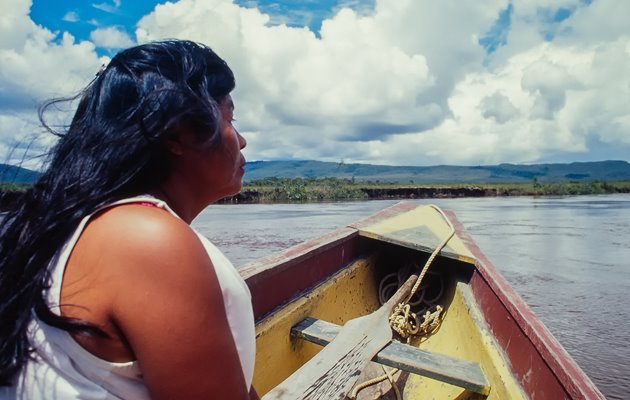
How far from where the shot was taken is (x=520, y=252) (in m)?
12.0

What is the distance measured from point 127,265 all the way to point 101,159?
0.80 ft

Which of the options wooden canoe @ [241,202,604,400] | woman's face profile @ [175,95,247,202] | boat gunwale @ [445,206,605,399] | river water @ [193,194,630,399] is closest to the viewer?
woman's face profile @ [175,95,247,202]

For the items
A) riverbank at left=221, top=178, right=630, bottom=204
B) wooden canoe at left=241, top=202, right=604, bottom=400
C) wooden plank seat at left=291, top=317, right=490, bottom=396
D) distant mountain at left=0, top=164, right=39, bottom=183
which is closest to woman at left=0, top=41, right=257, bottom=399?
distant mountain at left=0, top=164, right=39, bottom=183

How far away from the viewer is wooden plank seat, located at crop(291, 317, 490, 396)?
88.4 inches

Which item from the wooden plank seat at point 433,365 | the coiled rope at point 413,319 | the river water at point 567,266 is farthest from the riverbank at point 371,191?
the wooden plank seat at point 433,365

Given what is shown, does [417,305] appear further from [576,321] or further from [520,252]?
[520,252]

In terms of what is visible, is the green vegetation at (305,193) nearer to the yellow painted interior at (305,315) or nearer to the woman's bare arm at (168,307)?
the yellow painted interior at (305,315)

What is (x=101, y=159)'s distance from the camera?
82cm

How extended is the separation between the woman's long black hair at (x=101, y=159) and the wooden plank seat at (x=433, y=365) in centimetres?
179

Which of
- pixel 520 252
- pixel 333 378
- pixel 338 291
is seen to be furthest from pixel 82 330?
pixel 520 252

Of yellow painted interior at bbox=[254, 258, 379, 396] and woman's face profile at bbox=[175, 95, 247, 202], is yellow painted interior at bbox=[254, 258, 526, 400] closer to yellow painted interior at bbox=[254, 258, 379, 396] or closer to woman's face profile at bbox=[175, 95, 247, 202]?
yellow painted interior at bbox=[254, 258, 379, 396]

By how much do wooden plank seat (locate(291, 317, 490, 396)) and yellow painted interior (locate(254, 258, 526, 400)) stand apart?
0.10m

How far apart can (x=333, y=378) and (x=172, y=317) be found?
4.59 feet

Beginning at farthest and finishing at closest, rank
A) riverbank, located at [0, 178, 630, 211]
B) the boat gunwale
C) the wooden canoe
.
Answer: riverbank, located at [0, 178, 630, 211] < the wooden canoe < the boat gunwale
